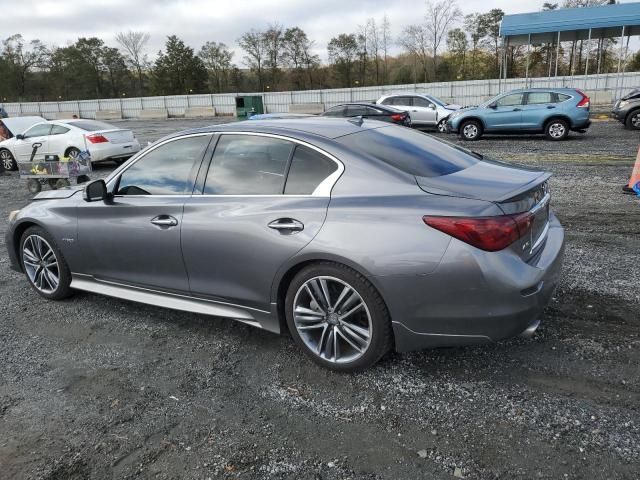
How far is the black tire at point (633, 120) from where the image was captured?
16.9 meters

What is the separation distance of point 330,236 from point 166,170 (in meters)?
1.66

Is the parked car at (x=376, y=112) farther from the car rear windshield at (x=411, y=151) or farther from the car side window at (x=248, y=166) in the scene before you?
the car side window at (x=248, y=166)

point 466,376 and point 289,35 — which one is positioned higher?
point 289,35

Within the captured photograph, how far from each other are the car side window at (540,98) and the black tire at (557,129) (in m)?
0.66

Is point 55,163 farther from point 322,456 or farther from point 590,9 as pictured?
point 590,9

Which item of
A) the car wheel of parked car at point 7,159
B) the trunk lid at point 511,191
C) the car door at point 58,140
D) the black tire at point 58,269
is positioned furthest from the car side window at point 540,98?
the car wheel of parked car at point 7,159

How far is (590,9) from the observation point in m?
27.1

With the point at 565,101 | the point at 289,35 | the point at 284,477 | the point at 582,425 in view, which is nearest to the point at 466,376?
the point at 582,425

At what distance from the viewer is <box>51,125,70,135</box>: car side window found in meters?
14.2

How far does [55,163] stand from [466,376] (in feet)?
31.4

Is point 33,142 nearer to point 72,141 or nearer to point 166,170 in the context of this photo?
point 72,141

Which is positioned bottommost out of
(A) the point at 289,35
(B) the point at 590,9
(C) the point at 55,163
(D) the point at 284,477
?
(D) the point at 284,477

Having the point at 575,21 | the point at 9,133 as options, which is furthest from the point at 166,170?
the point at 575,21

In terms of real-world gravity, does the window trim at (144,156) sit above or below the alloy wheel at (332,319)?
above
